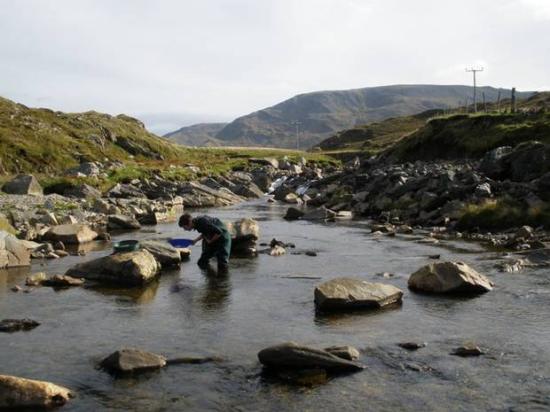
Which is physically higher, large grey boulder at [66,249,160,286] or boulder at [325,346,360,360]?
large grey boulder at [66,249,160,286]

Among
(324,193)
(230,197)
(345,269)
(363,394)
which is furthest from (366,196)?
(363,394)

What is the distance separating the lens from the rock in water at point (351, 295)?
17375 mm

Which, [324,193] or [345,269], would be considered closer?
[345,269]

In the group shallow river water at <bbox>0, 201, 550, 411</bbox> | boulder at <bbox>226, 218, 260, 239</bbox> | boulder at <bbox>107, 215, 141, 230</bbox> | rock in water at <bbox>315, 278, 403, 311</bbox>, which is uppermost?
boulder at <bbox>226, 218, 260, 239</bbox>

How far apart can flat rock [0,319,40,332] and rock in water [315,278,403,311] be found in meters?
7.78

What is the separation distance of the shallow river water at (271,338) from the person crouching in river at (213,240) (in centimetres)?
62

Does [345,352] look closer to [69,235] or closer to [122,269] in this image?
[122,269]

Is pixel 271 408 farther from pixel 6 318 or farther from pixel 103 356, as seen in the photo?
pixel 6 318

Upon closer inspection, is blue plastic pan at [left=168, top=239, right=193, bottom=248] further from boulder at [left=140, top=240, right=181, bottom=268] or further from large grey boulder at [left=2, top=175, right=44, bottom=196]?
large grey boulder at [left=2, top=175, right=44, bottom=196]

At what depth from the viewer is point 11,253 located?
24.2 metres

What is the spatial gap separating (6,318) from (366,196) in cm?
3645

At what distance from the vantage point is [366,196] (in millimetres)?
49781

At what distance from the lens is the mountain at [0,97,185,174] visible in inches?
3172

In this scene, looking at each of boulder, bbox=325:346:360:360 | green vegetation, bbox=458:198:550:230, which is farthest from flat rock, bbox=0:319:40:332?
green vegetation, bbox=458:198:550:230
